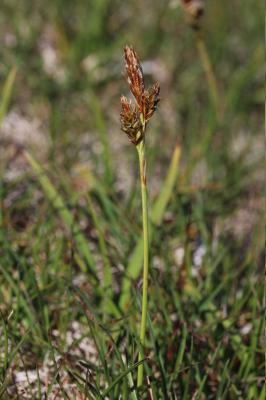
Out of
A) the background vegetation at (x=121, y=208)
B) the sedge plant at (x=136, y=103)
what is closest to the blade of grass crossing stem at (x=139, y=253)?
the background vegetation at (x=121, y=208)

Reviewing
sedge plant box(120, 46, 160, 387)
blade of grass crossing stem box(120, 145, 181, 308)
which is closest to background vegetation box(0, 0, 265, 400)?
blade of grass crossing stem box(120, 145, 181, 308)

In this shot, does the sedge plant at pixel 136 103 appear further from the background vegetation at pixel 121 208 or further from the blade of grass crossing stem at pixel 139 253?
the blade of grass crossing stem at pixel 139 253

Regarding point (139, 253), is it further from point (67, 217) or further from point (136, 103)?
point (136, 103)

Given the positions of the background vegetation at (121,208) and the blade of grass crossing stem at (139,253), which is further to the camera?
the blade of grass crossing stem at (139,253)

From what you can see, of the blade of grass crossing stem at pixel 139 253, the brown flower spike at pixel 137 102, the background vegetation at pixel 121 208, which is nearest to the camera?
the brown flower spike at pixel 137 102

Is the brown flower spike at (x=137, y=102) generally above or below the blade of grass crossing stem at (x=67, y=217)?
below

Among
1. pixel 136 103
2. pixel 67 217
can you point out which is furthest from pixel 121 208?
pixel 136 103
